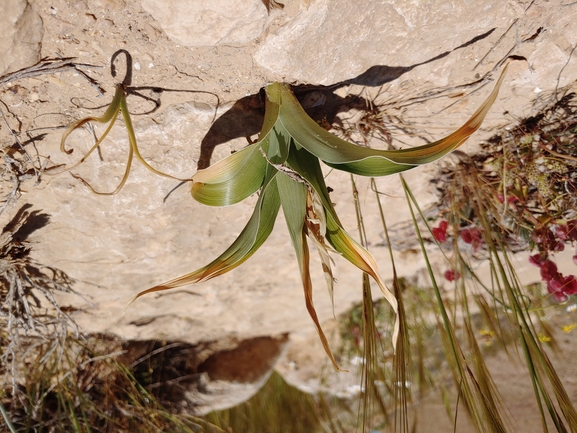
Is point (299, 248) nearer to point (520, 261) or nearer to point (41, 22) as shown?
point (41, 22)

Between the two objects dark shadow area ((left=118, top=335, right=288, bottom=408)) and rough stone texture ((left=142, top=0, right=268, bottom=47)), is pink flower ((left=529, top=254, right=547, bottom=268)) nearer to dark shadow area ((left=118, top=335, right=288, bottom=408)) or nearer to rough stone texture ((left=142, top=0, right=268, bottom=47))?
rough stone texture ((left=142, top=0, right=268, bottom=47))

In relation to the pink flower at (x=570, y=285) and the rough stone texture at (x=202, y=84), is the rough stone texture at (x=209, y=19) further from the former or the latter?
the pink flower at (x=570, y=285)

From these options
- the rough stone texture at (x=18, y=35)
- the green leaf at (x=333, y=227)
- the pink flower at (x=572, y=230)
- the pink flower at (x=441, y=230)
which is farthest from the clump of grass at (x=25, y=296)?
the pink flower at (x=572, y=230)

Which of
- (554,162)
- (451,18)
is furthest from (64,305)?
(554,162)

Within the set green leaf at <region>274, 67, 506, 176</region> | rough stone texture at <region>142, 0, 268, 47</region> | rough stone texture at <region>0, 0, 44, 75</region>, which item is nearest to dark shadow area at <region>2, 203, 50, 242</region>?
rough stone texture at <region>0, 0, 44, 75</region>

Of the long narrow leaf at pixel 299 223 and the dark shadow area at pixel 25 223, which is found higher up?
the dark shadow area at pixel 25 223

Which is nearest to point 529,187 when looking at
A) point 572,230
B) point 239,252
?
point 572,230

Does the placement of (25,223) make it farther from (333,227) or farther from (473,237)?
(473,237)
